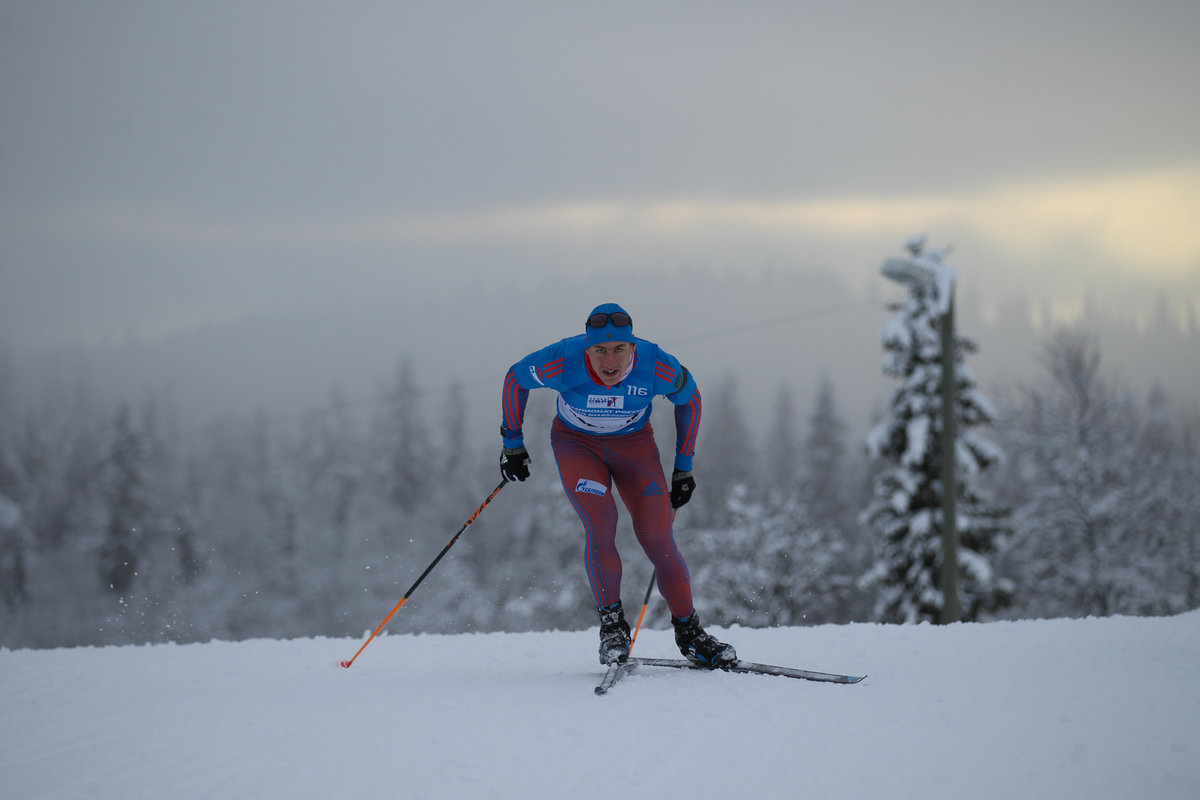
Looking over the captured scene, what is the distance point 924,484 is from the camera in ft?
47.8

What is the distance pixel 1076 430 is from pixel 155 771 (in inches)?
783

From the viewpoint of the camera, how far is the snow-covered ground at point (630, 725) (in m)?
2.70

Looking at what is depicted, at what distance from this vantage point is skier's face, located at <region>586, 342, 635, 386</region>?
162 inches

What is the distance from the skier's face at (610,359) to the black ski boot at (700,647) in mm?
1347

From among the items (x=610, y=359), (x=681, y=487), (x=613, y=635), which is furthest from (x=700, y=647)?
(x=610, y=359)

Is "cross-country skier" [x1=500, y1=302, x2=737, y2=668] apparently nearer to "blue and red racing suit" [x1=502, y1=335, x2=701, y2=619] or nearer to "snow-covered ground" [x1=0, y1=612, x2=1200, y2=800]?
"blue and red racing suit" [x1=502, y1=335, x2=701, y2=619]

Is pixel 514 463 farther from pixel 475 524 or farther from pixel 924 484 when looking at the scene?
pixel 475 524

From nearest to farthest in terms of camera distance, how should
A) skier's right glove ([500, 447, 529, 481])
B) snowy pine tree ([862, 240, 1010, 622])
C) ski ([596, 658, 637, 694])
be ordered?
ski ([596, 658, 637, 694]), skier's right glove ([500, 447, 529, 481]), snowy pine tree ([862, 240, 1010, 622])

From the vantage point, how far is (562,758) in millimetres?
2932

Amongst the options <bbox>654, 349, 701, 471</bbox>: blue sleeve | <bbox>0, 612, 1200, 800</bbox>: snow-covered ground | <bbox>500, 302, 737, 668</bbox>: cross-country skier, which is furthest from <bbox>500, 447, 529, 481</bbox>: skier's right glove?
<bbox>0, 612, 1200, 800</bbox>: snow-covered ground

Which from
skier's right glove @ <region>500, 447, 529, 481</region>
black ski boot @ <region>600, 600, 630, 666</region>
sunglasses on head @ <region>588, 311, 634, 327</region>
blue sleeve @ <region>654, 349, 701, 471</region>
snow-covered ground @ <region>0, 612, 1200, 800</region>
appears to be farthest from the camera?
skier's right glove @ <region>500, 447, 529, 481</region>

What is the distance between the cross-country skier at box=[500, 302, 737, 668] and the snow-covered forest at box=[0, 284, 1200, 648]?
869cm

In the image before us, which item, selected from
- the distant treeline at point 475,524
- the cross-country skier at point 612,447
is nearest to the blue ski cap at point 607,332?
the cross-country skier at point 612,447

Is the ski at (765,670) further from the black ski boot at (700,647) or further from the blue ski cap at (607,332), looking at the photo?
the blue ski cap at (607,332)
